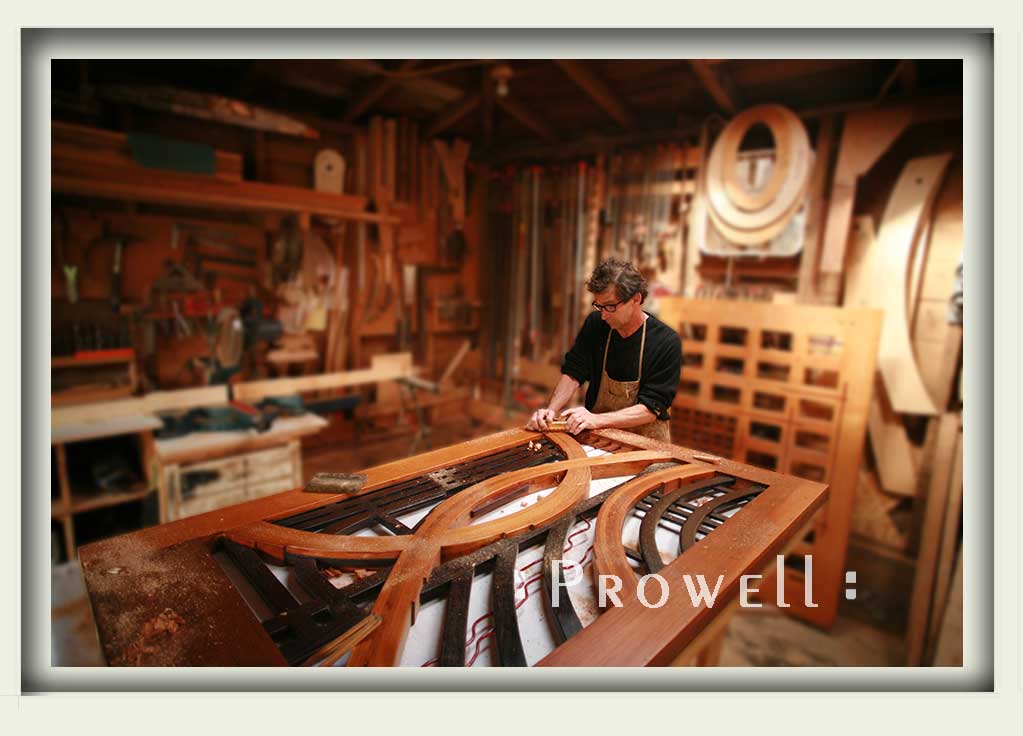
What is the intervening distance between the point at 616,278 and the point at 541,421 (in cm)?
57

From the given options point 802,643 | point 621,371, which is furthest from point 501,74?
point 802,643

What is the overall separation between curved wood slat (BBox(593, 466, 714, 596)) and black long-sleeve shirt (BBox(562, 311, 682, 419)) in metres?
0.32

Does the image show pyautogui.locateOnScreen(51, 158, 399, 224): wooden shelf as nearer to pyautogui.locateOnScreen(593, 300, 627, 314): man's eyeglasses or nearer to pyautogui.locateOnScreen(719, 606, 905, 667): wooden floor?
pyautogui.locateOnScreen(593, 300, 627, 314): man's eyeglasses

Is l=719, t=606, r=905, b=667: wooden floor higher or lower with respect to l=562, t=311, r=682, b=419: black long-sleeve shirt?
lower

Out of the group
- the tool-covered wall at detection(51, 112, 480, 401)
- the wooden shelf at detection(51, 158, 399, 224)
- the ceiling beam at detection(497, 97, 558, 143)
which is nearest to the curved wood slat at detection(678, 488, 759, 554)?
the tool-covered wall at detection(51, 112, 480, 401)

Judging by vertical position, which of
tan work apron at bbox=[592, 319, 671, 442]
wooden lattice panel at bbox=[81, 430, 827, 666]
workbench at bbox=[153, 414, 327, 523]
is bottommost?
workbench at bbox=[153, 414, 327, 523]

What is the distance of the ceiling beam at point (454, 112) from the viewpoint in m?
4.39

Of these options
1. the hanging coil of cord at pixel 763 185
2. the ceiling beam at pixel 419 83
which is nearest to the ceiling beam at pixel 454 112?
the ceiling beam at pixel 419 83

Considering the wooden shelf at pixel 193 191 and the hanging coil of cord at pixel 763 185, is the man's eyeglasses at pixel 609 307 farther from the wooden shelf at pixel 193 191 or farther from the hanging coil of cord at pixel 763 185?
the wooden shelf at pixel 193 191

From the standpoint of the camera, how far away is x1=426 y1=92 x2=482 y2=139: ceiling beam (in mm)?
4391

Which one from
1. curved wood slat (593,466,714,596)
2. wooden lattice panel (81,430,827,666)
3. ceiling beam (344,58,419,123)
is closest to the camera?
wooden lattice panel (81,430,827,666)

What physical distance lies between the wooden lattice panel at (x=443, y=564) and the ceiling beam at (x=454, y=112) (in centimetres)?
371

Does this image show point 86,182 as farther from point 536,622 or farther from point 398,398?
point 536,622

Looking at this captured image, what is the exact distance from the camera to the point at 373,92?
13.3ft
